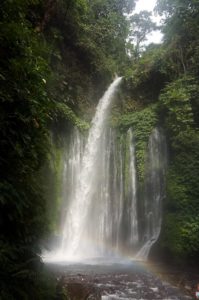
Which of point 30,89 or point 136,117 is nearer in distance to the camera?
point 30,89

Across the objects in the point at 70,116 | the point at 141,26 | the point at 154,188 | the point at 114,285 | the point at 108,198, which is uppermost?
the point at 141,26

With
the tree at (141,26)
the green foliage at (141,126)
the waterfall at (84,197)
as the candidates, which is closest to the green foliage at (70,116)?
the waterfall at (84,197)

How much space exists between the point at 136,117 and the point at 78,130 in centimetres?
289

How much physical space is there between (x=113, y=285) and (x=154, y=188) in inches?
255

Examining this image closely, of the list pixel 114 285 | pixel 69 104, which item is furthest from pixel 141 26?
pixel 114 285

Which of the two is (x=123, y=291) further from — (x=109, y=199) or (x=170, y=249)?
(x=109, y=199)

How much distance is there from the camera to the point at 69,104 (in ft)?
48.0

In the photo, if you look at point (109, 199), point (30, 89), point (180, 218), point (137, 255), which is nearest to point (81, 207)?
point (109, 199)

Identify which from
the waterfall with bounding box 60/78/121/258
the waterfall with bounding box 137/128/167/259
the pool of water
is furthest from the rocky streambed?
the waterfall with bounding box 60/78/121/258

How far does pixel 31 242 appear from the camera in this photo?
3424mm

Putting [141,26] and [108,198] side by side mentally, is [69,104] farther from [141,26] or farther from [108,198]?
[141,26]

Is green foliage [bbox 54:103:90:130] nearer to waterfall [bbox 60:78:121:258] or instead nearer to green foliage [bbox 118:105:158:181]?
waterfall [bbox 60:78:121:258]

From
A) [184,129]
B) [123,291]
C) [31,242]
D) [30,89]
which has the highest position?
[184,129]

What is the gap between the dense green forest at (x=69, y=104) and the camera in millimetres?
3336
